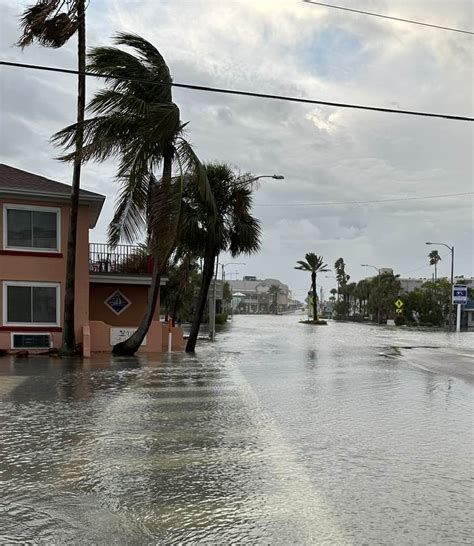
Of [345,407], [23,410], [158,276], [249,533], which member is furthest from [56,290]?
[249,533]

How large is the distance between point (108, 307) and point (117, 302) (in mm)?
452

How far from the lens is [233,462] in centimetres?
671

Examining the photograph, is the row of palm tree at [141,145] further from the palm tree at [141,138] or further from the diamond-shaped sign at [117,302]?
the diamond-shaped sign at [117,302]

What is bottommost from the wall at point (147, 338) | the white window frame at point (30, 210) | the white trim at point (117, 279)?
the wall at point (147, 338)

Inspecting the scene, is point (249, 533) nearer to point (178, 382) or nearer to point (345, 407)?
point (345, 407)

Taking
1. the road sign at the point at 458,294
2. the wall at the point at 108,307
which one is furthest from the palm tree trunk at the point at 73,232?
the road sign at the point at 458,294

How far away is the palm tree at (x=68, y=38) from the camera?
58.8 feet


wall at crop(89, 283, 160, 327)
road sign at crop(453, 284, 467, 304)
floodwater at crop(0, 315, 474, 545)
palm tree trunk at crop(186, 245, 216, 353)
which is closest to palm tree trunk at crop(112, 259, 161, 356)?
palm tree trunk at crop(186, 245, 216, 353)

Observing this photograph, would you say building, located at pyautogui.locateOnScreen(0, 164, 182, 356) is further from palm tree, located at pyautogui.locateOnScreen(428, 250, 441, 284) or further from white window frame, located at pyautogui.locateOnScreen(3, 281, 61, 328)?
palm tree, located at pyautogui.locateOnScreen(428, 250, 441, 284)

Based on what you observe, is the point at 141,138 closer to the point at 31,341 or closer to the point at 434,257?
the point at 31,341

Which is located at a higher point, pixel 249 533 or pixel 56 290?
pixel 56 290

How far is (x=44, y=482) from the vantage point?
586cm

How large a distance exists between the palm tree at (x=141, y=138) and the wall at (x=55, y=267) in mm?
2646

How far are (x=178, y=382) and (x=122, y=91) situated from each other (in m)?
10.1
